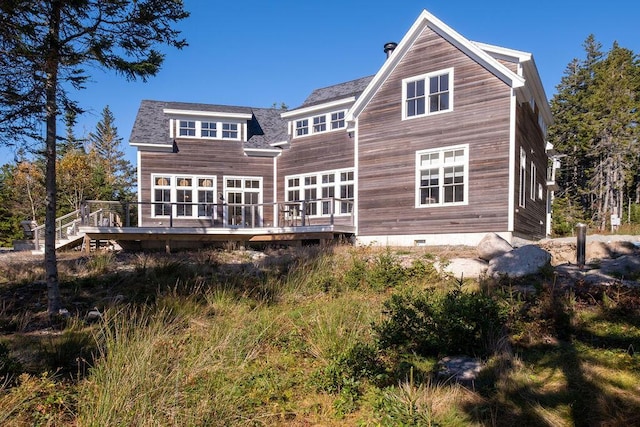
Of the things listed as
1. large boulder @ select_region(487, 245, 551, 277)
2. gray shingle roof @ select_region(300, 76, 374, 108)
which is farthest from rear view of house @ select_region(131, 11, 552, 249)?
large boulder @ select_region(487, 245, 551, 277)

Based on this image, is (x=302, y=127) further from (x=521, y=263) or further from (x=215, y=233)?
(x=521, y=263)

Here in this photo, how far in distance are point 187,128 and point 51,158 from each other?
15205mm

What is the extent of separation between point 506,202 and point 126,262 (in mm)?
12004

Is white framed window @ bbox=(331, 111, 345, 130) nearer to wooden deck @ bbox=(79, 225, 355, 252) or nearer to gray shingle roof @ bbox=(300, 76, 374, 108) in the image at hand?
gray shingle roof @ bbox=(300, 76, 374, 108)

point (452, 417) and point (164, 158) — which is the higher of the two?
point (164, 158)

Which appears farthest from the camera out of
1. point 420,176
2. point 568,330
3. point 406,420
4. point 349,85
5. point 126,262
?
point 349,85

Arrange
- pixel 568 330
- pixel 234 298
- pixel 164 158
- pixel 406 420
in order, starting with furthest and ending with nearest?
pixel 164 158 < pixel 234 298 < pixel 568 330 < pixel 406 420

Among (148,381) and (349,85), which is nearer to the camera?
(148,381)

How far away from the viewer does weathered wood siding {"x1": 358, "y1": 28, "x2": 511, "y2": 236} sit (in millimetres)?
14078

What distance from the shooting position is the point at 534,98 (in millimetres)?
18188

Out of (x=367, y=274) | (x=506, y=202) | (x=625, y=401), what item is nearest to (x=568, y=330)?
(x=625, y=401)

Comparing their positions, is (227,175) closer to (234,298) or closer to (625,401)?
(234,298)

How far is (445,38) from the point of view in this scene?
49.9ft

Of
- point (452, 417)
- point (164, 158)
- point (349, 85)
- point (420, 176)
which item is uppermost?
point (349, 85)
